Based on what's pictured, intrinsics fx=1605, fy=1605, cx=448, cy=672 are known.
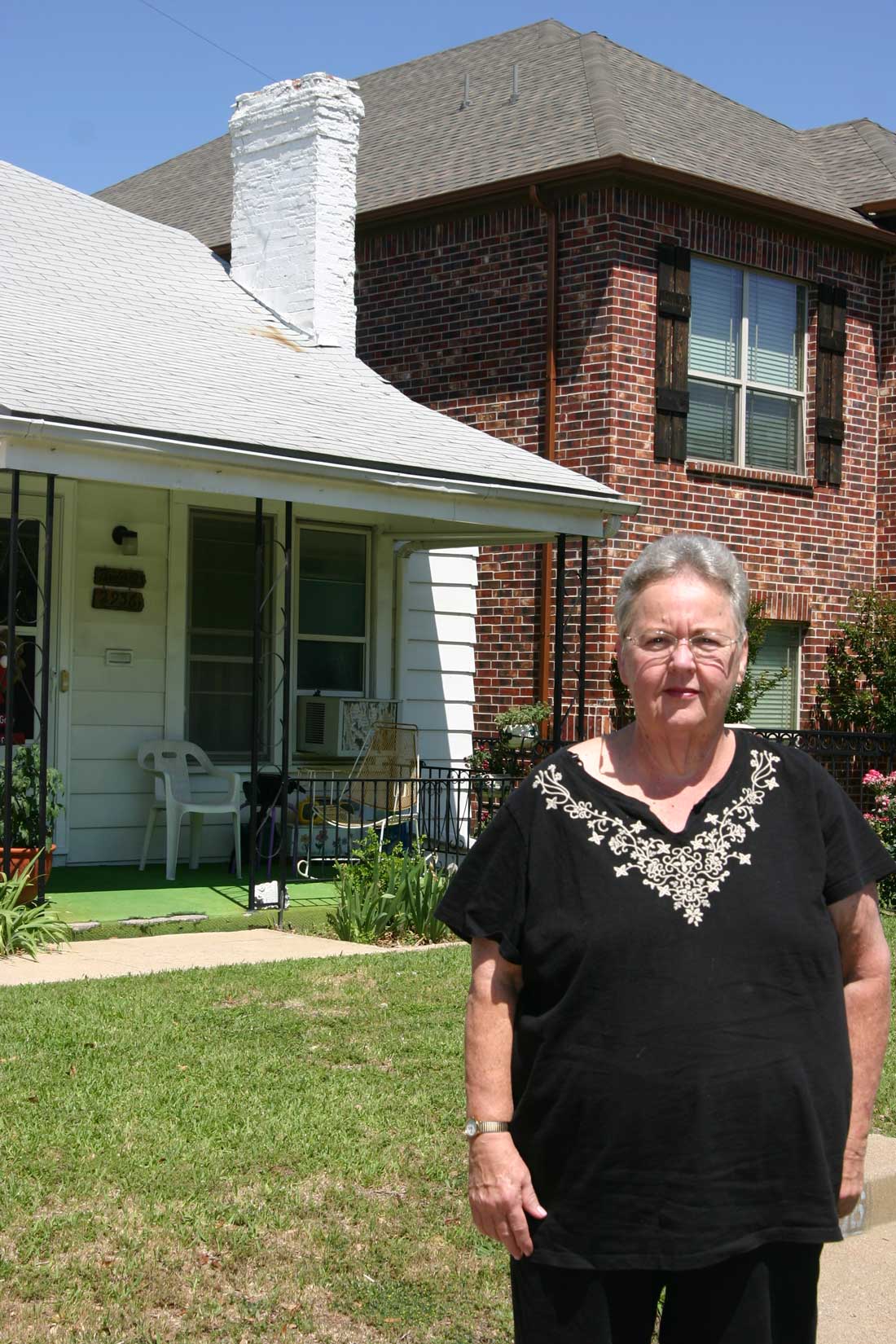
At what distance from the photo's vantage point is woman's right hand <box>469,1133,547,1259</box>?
2691 mm

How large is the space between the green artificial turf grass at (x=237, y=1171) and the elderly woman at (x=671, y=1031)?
154cm

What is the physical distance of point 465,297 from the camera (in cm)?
1460

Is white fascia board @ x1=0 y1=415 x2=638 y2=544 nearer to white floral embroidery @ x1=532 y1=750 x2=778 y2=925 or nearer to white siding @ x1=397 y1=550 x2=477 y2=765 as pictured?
white siding @ x1=397 y1=550 x2=477 y2=765

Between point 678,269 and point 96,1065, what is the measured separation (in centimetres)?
971

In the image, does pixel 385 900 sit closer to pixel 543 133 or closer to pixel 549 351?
pixel 549 351

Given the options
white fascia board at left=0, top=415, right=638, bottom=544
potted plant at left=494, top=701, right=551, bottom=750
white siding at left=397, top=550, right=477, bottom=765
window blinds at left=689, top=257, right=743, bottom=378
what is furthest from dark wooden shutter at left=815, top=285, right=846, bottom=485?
white fascia board at left=0, top=415, right=638, bottom=544

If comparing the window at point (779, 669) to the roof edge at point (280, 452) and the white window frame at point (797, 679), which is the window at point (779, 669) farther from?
the roof edge at point (280, 452)

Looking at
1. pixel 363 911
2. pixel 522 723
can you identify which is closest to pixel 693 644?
pixel 363 911

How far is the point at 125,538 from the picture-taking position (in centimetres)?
1143

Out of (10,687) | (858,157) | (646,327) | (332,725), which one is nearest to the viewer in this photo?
(10,687)

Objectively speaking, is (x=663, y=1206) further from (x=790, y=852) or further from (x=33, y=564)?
(x=33, y=564)

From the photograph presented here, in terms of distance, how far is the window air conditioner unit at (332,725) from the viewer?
12.5 meters

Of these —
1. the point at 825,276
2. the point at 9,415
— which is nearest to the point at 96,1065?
the point at 9,415

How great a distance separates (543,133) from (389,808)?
7225mm
